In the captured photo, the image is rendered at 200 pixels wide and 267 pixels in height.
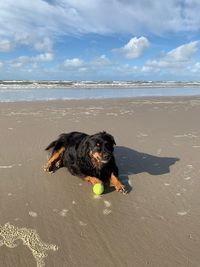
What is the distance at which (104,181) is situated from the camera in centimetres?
516

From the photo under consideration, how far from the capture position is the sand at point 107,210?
3.38 meters

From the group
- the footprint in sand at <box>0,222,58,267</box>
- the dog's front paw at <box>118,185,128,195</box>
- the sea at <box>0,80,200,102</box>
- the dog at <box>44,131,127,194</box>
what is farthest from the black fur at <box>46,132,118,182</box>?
the sea at <box>0,80,200,102</box>

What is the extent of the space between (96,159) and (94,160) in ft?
0.25

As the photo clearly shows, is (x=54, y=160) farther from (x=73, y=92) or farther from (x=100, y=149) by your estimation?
(x=73, y=92)

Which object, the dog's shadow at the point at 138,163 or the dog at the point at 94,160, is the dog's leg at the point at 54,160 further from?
the dog's shadow at the point at 138,163

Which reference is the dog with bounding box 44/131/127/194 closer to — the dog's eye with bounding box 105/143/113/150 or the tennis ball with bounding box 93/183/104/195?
the dog's eye with bounding box 105/143/113/150

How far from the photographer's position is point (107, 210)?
4.37 metres

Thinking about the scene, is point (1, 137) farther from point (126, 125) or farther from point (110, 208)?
point (110, 208)

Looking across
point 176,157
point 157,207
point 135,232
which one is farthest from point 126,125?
point 135,232

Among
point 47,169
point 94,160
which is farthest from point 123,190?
point 47,169

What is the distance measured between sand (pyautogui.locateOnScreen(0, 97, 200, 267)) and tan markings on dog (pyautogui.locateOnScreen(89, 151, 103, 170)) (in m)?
0.36

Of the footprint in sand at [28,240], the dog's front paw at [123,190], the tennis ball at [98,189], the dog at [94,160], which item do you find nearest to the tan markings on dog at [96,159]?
the dog at [94,160]

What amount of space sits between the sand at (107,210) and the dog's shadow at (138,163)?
16 mm

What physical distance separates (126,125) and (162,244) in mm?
6496
